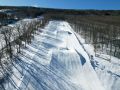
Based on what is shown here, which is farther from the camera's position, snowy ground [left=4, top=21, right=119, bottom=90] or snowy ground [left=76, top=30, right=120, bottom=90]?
snowy ground [left=76, top=30, right=120, bottom=90]

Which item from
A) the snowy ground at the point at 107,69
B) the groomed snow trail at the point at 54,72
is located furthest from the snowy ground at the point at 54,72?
the snowy ground at the point at 107,69

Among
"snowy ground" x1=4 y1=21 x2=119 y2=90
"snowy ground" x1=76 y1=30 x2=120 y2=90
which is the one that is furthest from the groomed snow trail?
"snowy ground" x1=76 y1=30 x2=120 y2=90

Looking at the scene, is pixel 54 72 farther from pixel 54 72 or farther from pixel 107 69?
pixel 107 69

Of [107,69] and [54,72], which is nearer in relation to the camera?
[54,72]

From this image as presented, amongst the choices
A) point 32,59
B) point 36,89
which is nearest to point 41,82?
point 36,89

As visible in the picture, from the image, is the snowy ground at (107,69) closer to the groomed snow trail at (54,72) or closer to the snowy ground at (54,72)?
the snowy ground at (54,72)

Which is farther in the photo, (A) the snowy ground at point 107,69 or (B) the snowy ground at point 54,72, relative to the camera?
(A) the snowy ground at point 107,69

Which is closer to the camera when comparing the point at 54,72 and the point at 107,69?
the point at 54,72

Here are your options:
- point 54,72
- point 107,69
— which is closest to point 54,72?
point 54,72

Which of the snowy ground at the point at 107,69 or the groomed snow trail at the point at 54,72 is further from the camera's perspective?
the snowy ground at the point at 107,69

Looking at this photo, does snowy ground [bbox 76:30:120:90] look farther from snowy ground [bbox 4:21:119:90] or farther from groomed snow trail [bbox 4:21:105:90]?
groomed snow trail [bbox 4:21:105:90]

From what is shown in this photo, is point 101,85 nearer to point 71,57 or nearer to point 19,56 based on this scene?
point 71,57
